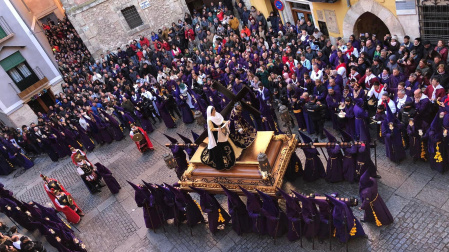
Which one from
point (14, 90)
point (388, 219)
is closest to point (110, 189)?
point (388, 219)

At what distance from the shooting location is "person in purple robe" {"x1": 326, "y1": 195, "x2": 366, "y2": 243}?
7.76 metres

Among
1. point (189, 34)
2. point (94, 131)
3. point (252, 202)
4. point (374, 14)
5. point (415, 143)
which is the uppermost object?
point (189, 34)

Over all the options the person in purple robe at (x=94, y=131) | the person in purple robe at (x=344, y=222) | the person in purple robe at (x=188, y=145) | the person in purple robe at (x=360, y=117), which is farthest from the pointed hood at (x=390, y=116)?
the person in purple robe at (x=94, y=131)

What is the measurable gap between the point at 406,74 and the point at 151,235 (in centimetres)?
915

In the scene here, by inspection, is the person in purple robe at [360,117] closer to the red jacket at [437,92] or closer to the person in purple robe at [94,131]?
the red jacket at [437,92]

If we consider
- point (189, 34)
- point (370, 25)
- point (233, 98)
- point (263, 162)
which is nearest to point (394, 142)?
point (263, 162)

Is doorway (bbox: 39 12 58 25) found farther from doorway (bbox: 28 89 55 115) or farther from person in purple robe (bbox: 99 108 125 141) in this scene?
person in purple robe (bbox: 99 108 125 141)

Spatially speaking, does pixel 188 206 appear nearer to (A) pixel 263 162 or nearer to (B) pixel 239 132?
(B) pixel 239 132

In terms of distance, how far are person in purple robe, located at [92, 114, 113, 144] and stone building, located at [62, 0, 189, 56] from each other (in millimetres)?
9643

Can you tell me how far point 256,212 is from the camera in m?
9.29

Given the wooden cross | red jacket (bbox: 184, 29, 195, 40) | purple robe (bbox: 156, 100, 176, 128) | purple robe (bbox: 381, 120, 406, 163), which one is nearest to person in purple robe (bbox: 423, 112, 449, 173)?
purple robe (bbox: 381, 120, 406, 163)

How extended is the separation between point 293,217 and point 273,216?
22.3 inches

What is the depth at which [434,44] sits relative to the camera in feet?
41.7

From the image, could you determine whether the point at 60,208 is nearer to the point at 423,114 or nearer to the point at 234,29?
the point at 423,114
